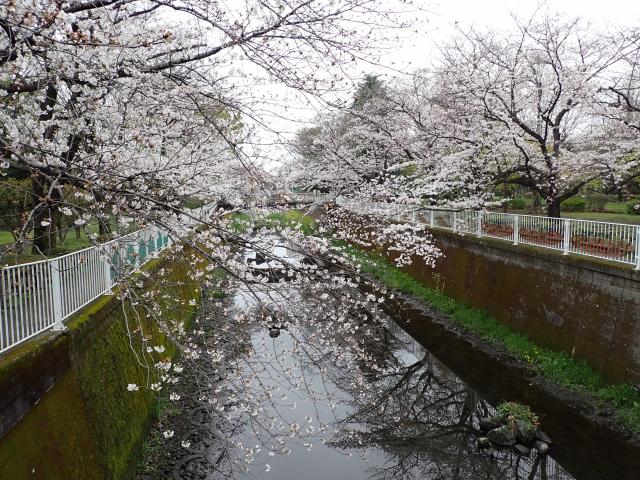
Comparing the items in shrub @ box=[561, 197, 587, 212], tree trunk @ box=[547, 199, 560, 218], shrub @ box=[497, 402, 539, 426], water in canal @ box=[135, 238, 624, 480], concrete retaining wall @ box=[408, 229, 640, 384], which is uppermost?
tree trunk @ box=[547, 199, 560, 218]

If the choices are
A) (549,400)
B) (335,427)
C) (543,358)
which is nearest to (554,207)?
(543,358)

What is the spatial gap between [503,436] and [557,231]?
5.85 meters

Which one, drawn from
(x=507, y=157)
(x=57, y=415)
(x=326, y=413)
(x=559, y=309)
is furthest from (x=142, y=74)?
(x=507, y=157)

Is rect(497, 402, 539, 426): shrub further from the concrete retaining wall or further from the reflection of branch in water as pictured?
the concrete retaining wall

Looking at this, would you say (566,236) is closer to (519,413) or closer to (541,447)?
(519,413)

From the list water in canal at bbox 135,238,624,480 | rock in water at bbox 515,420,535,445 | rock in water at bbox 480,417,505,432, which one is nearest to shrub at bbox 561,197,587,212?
water in canal at bbox 135,238,624,480

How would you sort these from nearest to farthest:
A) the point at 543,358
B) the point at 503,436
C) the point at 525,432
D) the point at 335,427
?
1. the point at 525,432
2. the point at 503,436
3. the point at 335,427
4. the point at 543,358

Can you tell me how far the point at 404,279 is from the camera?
20.5 m

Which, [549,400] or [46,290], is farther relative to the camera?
[549,400]

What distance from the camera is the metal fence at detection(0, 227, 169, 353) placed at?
4.59m

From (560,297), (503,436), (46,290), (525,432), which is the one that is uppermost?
(46,290)

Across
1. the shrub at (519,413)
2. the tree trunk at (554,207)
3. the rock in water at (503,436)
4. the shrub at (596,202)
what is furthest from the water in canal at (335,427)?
the shrub at (596,202)

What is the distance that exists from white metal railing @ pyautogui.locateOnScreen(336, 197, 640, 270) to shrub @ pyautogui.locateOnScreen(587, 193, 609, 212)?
36.9 feet

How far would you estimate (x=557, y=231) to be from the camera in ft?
39.8
